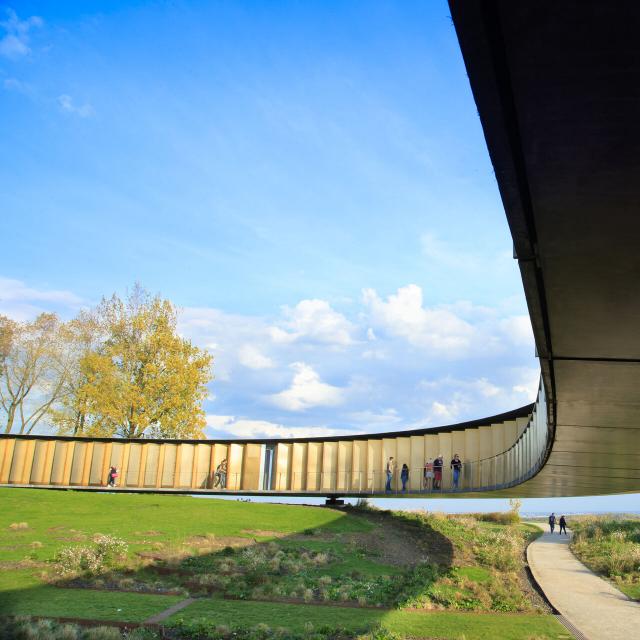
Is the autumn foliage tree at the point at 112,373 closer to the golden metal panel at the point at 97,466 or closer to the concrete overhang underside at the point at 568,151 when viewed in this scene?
the golden metal panel at the point at 97,466

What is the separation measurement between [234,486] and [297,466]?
4339 millimetres

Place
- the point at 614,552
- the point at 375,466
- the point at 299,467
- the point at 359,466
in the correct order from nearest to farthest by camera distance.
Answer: the point at 614,552, the point at 375,466, the point at 359,466, the point at 299,467

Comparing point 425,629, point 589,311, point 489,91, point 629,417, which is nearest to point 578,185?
point 489,91

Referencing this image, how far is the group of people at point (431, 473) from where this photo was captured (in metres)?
29.3

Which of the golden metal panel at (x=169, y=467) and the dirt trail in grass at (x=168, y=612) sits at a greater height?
the golden metal panel at (x=169, y=467)

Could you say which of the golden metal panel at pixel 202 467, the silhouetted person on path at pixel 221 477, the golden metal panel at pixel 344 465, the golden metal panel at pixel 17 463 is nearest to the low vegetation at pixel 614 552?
the golden metal panel at pixel 344 465

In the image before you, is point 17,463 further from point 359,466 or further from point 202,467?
point 359,466

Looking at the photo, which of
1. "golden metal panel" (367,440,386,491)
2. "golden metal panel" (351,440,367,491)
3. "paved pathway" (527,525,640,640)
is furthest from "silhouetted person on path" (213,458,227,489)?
"paved pathway" (527,525,640,640)

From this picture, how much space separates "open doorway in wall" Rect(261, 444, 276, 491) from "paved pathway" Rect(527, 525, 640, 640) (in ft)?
52.3

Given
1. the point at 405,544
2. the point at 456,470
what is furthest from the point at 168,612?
the point at 456,470

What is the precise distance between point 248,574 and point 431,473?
14.5 metres

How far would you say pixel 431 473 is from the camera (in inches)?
1220

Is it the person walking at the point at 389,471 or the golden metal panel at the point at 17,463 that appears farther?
the golden metal panel at the point at 17,463

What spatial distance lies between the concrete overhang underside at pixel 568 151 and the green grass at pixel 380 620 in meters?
8.77
